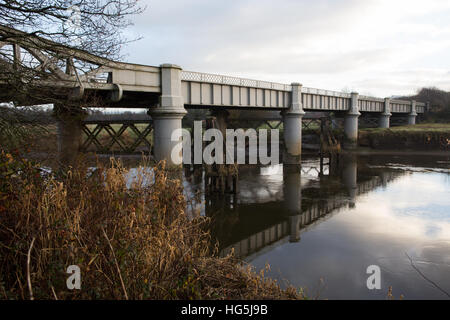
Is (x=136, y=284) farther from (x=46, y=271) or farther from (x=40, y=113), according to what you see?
(x=40, y=113)

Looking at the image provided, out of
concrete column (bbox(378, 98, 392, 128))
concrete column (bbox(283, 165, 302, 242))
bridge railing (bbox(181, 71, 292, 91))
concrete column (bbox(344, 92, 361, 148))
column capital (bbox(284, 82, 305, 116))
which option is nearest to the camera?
concrete column (bbox(283, 165, 302, 242))

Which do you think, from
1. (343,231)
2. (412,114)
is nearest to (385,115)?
(412,114)

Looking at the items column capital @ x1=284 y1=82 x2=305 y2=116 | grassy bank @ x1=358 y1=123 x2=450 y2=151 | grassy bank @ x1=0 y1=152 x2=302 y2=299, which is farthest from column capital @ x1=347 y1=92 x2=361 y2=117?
grassy bank @ x1=0 y1=152 x2=302 y2=299

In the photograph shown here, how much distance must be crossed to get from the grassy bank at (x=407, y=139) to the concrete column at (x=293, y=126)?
56.0 feet

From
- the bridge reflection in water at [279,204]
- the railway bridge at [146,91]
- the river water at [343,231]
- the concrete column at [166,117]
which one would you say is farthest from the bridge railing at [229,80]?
the bridge reflection in water at [279,204]

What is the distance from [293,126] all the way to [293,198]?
11.8 m

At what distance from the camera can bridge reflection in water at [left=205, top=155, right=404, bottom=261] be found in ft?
33.7

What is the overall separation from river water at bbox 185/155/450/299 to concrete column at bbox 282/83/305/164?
6338 mm

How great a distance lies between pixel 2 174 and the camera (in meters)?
5.15

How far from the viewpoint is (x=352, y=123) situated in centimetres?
3766

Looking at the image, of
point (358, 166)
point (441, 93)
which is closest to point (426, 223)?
point (358, 166)

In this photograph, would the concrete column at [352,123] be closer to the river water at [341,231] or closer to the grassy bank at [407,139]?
the grassy bank at [407,139]

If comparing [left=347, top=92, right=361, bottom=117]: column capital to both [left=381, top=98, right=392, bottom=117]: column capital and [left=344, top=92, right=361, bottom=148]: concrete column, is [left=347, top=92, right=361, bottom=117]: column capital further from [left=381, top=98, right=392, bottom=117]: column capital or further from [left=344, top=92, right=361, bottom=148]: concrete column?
[left=381, top=98, right=392, bottom=117]: column capital

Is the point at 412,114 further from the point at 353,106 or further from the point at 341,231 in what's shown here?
the point at 341,231
